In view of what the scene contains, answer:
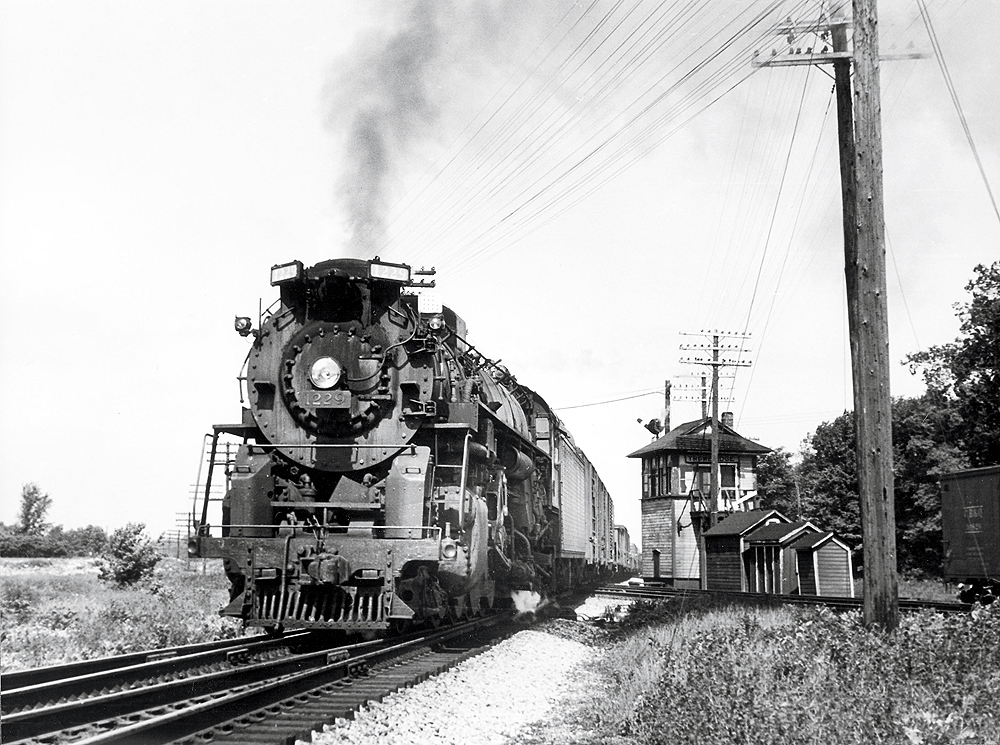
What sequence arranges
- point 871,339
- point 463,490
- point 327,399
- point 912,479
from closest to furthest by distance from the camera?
point 871,339 < point 463,490 < point 327,399 < point 912,479

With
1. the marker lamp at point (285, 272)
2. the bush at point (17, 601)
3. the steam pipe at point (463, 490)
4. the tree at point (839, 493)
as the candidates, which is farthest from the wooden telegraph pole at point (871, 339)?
the tree at point (839, 493)

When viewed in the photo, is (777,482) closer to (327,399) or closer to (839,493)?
(839,493)

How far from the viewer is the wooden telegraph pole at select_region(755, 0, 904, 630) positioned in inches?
347

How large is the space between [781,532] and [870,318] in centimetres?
2447

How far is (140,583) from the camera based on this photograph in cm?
2159

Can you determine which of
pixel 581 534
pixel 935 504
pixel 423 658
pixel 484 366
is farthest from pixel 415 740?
pixel 935 504

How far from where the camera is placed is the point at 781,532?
3172 cm

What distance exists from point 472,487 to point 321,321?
277cm

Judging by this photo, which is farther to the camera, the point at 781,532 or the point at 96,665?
the point at 781,532

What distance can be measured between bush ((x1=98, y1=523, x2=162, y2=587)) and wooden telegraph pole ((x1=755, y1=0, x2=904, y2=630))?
756 inches

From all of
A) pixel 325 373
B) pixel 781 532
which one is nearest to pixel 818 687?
pixel 325 373

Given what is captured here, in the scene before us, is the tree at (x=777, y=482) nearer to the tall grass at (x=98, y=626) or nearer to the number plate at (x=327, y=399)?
the tall grass at (x=98, y=626)

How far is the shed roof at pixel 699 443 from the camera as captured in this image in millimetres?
44594

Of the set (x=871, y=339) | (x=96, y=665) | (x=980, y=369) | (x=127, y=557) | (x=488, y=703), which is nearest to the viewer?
(x=488, y=703)
